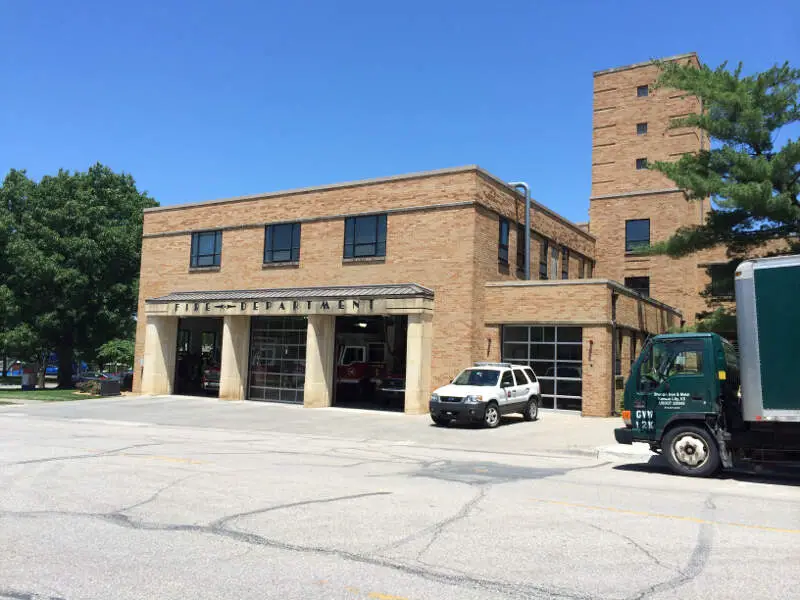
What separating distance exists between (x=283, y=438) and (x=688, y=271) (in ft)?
82.8

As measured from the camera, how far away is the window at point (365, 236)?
26.5 meters

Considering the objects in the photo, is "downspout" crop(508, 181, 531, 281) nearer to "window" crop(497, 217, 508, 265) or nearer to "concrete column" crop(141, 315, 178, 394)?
"window" crop(497, 217, 508, 265)

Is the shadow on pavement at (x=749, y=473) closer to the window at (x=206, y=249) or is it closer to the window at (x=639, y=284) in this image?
the window at (x=206, y=249)

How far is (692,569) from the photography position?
5.68 meters

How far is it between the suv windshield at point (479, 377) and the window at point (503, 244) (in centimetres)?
702


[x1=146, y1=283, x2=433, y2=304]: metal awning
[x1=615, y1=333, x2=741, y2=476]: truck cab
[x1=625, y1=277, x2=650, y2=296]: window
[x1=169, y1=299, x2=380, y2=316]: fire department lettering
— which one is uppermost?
[x1=625, y1=277, x2=650, y2=296]: window

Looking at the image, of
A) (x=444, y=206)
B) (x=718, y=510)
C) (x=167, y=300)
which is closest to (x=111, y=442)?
(x=718, y=510)

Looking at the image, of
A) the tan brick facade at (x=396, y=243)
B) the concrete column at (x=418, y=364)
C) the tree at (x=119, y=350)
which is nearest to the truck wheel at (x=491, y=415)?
the tan brick facade at (x=396, y=243)

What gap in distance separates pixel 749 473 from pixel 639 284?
2536 centimetres

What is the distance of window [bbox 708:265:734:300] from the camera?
22.8 metres

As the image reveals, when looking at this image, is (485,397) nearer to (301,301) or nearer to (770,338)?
(770,338)

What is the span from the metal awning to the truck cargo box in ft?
47.0

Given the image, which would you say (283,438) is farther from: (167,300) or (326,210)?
(167,300)

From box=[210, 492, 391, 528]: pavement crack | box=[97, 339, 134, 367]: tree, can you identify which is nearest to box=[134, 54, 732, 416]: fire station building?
box=[97, 339, 134, 367]: tree
